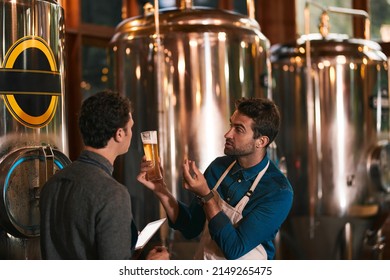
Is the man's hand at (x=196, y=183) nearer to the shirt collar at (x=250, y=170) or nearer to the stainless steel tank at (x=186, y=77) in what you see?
the shirt collar at (x=250, y=170)

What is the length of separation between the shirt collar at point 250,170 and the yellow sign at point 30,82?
0.66 meters

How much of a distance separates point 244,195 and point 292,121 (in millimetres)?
2346

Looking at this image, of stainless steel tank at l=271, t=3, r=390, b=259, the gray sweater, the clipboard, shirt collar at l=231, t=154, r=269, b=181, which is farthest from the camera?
stainless steel tank at l=271, t=3, r=390, b=259

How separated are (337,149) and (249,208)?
2323mm

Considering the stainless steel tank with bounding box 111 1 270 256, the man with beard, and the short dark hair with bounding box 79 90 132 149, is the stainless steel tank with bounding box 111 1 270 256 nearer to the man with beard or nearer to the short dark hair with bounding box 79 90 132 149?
the man with beard

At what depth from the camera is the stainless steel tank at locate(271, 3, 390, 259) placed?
4.54 meters

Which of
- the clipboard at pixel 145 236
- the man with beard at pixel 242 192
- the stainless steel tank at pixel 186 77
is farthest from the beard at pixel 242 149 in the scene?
the stainless steel tank at pixel 186 77

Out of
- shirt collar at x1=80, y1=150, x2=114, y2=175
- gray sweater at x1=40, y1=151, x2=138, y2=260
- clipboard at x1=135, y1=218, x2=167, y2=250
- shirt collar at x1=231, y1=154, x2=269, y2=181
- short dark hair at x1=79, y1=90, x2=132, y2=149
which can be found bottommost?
clipboard at x1=135, y1=218, x2=167, y2=250

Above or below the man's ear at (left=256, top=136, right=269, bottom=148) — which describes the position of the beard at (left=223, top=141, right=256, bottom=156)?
below

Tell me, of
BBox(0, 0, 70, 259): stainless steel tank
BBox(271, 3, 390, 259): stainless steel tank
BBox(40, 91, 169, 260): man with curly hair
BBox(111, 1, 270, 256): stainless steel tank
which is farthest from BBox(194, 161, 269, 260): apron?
BBox(271, 3, 390, 259): stainless steel tank

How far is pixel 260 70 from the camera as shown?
3598mm
